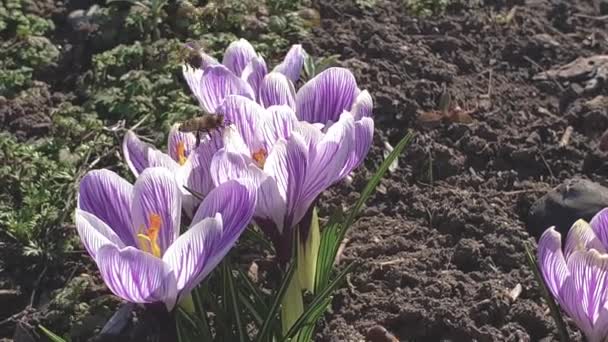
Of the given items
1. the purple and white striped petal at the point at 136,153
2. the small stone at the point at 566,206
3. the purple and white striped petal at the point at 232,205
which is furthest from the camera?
the small stone at the point at 566,206

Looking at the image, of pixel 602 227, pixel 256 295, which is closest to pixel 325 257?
pixel 256 295

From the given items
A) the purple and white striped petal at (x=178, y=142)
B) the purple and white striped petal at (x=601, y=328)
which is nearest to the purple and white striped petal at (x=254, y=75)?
the purple and white striped petal at (x=178, y=142)

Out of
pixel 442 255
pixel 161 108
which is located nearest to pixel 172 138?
pixel 442 255

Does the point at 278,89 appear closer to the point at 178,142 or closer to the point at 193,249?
the point at 178,142

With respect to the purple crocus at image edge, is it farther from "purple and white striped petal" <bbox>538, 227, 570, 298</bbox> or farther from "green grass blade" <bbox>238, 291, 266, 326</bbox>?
"purple and white striped petal" <bbox>538, 227, 570, 298</bbox>

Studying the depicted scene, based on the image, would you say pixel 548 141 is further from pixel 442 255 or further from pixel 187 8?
pixel 187 8

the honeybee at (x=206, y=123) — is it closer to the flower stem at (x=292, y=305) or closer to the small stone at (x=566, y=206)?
the flower stem at (x=292, y=305)

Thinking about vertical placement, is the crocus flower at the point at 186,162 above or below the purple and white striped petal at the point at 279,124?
below
